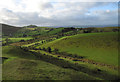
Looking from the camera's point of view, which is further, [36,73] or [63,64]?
[63,64]

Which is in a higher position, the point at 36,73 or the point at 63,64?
the point at 36,73

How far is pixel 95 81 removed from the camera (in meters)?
26.4

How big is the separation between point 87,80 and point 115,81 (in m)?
13.1

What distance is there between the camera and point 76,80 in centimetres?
2522

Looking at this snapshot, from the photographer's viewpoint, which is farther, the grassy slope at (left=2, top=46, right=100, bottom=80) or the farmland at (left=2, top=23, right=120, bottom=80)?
the farmland at (left=2, top=23, right=120, bottom=80)

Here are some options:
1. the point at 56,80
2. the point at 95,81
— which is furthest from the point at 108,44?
the point at 56,80

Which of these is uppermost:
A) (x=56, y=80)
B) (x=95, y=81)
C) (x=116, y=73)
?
(x=56, y=80)

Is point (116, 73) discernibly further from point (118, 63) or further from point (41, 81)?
point (41, 81)

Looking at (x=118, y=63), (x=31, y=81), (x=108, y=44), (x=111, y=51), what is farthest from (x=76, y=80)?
(x=108, y=44)

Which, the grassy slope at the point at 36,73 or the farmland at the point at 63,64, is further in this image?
the farmland at the point at 63,64

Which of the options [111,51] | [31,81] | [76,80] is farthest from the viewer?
[111,51]

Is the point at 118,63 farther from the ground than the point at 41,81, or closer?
closer

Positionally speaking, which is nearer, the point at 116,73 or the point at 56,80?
the point at 56,80

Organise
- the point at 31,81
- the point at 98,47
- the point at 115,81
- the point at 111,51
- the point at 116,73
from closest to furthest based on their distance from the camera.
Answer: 1. the point at 31,81
2. the point at 115,81
3. the point at 116,73
4. the point at 111,51
5. the point at 98,47
